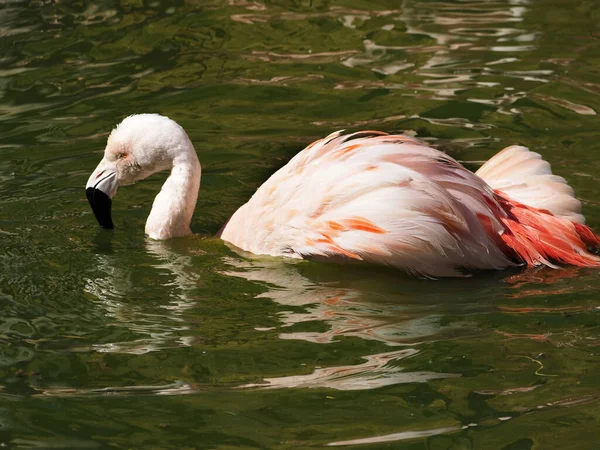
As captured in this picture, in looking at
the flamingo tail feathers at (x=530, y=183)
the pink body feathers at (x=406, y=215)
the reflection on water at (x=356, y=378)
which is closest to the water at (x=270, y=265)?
the reflection on water at (x=356, y=378)

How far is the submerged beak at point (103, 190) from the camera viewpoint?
19.2 feet


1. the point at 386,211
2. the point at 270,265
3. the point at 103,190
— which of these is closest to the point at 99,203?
the point at 103,190

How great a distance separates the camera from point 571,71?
322 inches

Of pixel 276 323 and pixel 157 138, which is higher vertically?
pixel 157 138

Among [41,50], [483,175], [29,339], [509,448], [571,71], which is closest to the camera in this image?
[509,448]

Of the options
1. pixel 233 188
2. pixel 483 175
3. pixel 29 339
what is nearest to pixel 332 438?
pixel 29 339

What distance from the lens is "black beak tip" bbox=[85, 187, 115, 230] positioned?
5.84m

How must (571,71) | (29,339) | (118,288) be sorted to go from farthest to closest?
(571,71)
(118,288)
(29,339)

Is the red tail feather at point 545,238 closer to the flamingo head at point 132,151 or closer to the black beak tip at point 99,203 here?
the flamingo head at point 132,151

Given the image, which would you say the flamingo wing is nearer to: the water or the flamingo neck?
the water

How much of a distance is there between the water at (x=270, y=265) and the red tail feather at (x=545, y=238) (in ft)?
0.26

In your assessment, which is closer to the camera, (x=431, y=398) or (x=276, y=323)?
(x=431, y=398)

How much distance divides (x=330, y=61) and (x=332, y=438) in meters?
5.42

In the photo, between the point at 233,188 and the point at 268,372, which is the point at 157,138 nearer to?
the point at 233,188
